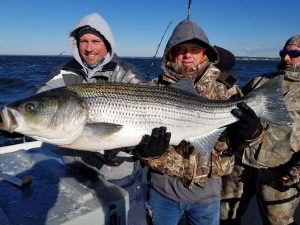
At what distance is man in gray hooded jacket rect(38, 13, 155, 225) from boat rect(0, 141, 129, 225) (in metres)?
0.22

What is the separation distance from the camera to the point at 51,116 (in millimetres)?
3244

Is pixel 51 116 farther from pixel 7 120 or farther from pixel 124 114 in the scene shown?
pixel 124 114

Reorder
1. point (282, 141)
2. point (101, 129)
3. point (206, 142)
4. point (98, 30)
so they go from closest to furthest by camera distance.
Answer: point (101, 129)
point (206, 142)
point (98, 30)
point (282, 141)

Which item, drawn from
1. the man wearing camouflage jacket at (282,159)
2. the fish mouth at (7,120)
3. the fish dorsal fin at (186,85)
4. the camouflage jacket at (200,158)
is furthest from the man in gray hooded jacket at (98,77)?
the man wearing camouflage jacket at (282,159)

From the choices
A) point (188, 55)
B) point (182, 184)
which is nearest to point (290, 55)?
point (188, 55)

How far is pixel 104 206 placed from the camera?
10.1 feet

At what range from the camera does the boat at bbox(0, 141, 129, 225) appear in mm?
2869

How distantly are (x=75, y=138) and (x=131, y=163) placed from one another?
0.98 meters

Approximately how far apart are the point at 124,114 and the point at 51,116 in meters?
0.73

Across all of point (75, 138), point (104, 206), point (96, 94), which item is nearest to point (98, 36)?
point (96, 94)

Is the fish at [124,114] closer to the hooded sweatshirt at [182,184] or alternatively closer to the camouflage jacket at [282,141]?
the hooded sweatshirt at [182,184]

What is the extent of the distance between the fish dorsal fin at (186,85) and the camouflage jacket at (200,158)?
0.19m

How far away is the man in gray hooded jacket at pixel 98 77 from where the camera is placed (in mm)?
3844

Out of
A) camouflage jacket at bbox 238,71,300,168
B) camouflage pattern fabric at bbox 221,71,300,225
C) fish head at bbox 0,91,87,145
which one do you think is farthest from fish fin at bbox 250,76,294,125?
fish head at bbox 0,91,87,145
